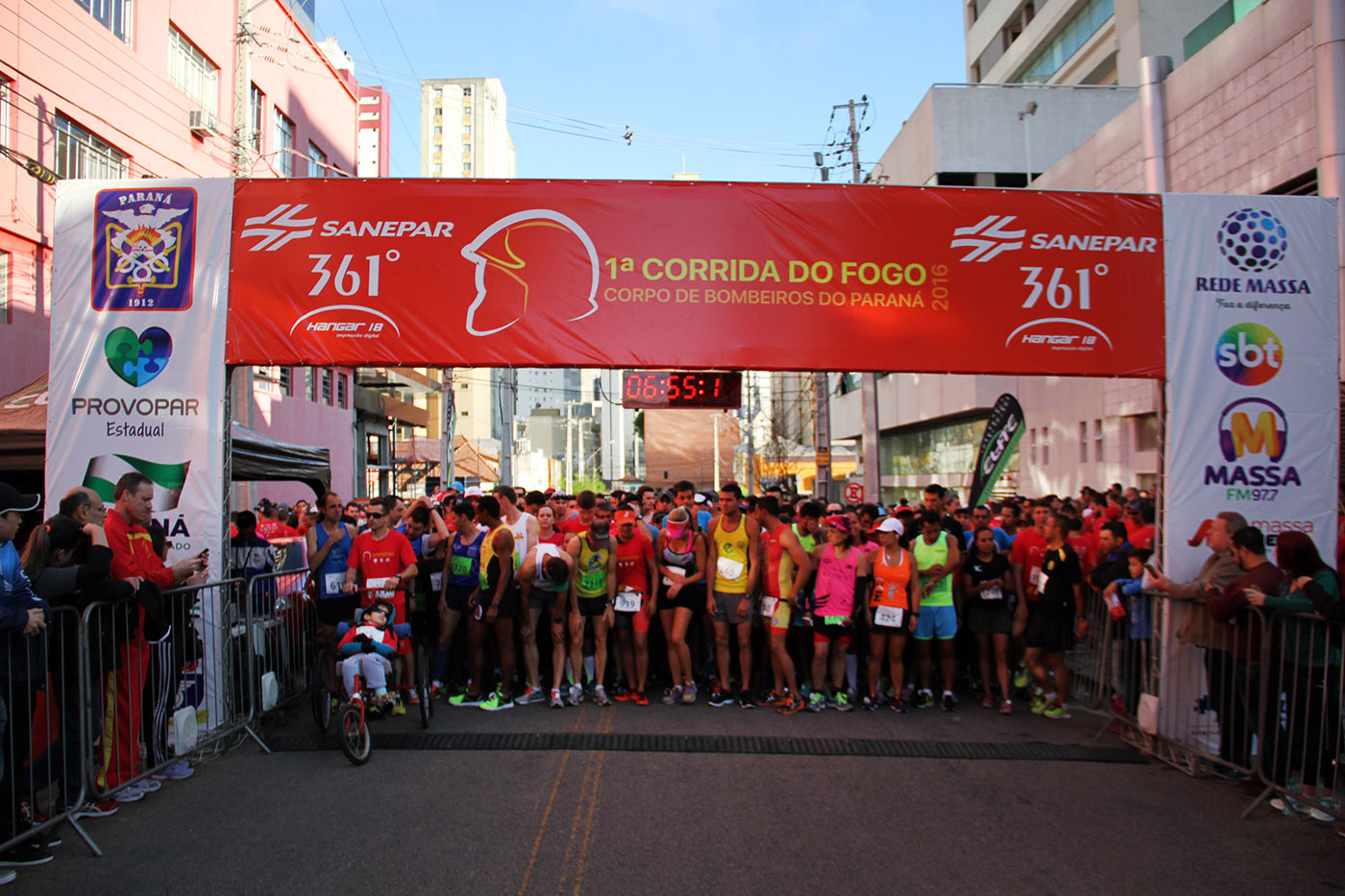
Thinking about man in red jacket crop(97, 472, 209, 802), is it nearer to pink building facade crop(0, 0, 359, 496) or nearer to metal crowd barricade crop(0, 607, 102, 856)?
metal crowd barricade crop(0, 607, 102, 856)

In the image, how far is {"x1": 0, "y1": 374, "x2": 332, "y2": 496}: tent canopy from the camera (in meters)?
10.1

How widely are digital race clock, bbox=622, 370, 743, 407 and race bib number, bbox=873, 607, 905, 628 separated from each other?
5823 millimetres

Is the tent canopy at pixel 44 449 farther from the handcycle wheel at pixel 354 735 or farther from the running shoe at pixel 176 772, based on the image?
the handcycle wheel at pixel 354 735

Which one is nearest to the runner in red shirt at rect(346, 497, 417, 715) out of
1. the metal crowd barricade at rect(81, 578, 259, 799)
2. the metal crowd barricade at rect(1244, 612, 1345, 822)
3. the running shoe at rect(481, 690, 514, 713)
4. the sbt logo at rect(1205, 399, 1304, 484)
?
the running shoe at rect(481, 690, 514, 713)

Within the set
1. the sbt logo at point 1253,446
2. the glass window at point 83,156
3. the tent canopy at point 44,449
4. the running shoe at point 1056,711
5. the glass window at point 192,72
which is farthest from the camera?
the glass window at point 192,72

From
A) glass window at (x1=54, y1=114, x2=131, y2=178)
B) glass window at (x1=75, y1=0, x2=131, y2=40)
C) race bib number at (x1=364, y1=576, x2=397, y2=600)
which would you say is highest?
glass window at (x1=75, y1=0, x2=131, y2=40)

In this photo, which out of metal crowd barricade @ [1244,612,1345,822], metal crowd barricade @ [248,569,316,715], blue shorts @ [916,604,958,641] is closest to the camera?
metal crowd barricade @ [1244,612,1345,822]

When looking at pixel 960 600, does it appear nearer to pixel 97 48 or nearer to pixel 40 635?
pixel 40 635

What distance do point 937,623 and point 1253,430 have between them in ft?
10.3

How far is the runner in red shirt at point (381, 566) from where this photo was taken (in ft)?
26.1

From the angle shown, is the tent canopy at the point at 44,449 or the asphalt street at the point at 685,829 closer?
the asphalt street at the point at 685,829

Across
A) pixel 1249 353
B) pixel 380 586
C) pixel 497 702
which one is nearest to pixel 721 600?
pixel 497 702

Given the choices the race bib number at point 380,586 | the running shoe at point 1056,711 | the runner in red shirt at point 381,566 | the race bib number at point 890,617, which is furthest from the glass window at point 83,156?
Answer: the running shoe at point 1056,711

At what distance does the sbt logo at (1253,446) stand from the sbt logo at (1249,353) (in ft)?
0.70
